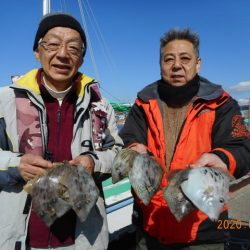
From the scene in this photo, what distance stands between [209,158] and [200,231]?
0.76 meters

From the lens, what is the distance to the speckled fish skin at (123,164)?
9.23 ft

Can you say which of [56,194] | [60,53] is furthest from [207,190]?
[60,53]

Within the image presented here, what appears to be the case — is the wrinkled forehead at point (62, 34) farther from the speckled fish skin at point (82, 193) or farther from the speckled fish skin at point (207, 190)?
the speckled fish skin at point (207, 190)

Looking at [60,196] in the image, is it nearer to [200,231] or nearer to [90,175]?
[90,175]

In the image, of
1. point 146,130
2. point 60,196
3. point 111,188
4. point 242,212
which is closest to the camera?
point 60,196

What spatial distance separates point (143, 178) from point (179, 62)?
113 cm

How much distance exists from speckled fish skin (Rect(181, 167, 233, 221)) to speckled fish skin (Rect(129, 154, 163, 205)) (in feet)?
1.10

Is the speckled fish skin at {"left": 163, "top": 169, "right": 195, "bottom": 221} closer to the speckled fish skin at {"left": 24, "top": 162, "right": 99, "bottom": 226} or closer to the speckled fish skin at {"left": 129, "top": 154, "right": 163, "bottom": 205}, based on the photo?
the speckled fish skin at {"left": 129, "top": 154, "right": 163, "bottom": 205}

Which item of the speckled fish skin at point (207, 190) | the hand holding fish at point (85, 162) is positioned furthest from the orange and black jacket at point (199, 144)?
the hand holding fish at point (85, 162)

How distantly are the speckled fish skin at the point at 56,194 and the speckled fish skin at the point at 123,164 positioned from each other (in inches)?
13.5

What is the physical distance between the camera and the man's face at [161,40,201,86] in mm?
3207

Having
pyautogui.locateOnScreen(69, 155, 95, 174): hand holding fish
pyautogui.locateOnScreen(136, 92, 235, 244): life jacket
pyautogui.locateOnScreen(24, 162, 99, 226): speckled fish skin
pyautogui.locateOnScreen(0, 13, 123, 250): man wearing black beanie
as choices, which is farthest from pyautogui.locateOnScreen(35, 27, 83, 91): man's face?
pyautogui.locateOnScreen(136, 92, 235, 244): life jacket

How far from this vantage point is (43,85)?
9.88ft

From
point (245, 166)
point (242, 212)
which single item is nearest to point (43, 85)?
point (245, 166)
